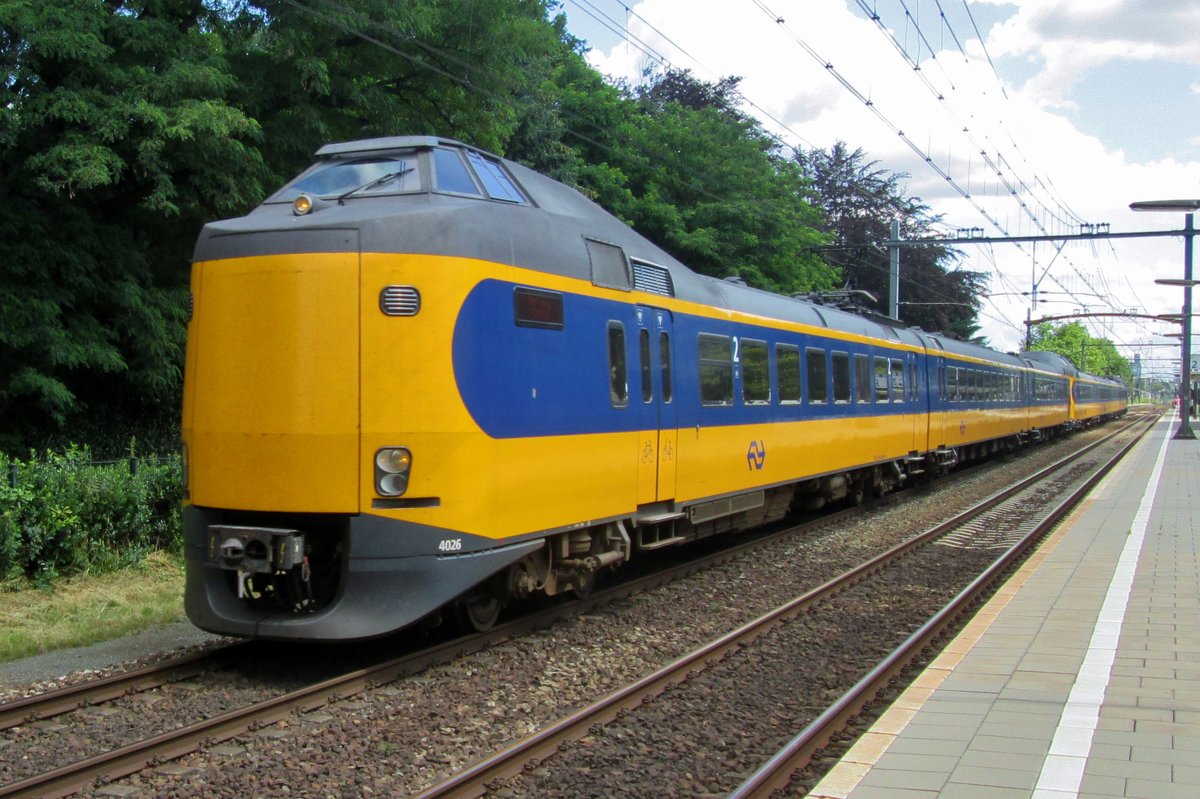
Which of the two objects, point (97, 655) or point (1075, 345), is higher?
point (1075, 345)

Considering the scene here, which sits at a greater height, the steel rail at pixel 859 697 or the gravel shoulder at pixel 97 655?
the steel rail at pixel 859 697

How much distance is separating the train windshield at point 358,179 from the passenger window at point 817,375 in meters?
7.24

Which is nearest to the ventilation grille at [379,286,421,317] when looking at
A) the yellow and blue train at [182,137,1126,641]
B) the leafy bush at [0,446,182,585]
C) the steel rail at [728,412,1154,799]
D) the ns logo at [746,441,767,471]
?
the yellow and blue train at [182,137,1126,641]

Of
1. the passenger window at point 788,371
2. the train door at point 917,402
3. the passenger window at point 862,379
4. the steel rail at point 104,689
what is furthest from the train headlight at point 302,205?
the train door at point 917,402

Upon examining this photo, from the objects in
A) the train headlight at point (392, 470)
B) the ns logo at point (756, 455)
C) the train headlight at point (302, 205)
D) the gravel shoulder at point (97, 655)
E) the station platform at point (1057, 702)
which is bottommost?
the gravel shoulder at point (97, 655)

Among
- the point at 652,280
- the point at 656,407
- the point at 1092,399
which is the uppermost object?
the point at 652,280

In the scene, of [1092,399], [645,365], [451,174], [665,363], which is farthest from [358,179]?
[1092,399]

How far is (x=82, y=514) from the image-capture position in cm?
973

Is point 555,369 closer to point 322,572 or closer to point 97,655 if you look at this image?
point 322,572

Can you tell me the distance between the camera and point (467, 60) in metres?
17.2

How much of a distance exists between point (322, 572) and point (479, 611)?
4.22ft

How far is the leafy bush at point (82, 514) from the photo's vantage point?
9055 millimetres

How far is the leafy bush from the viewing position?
905 cm

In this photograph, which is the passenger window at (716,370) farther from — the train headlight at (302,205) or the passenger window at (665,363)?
the train headlight at (302,205)
